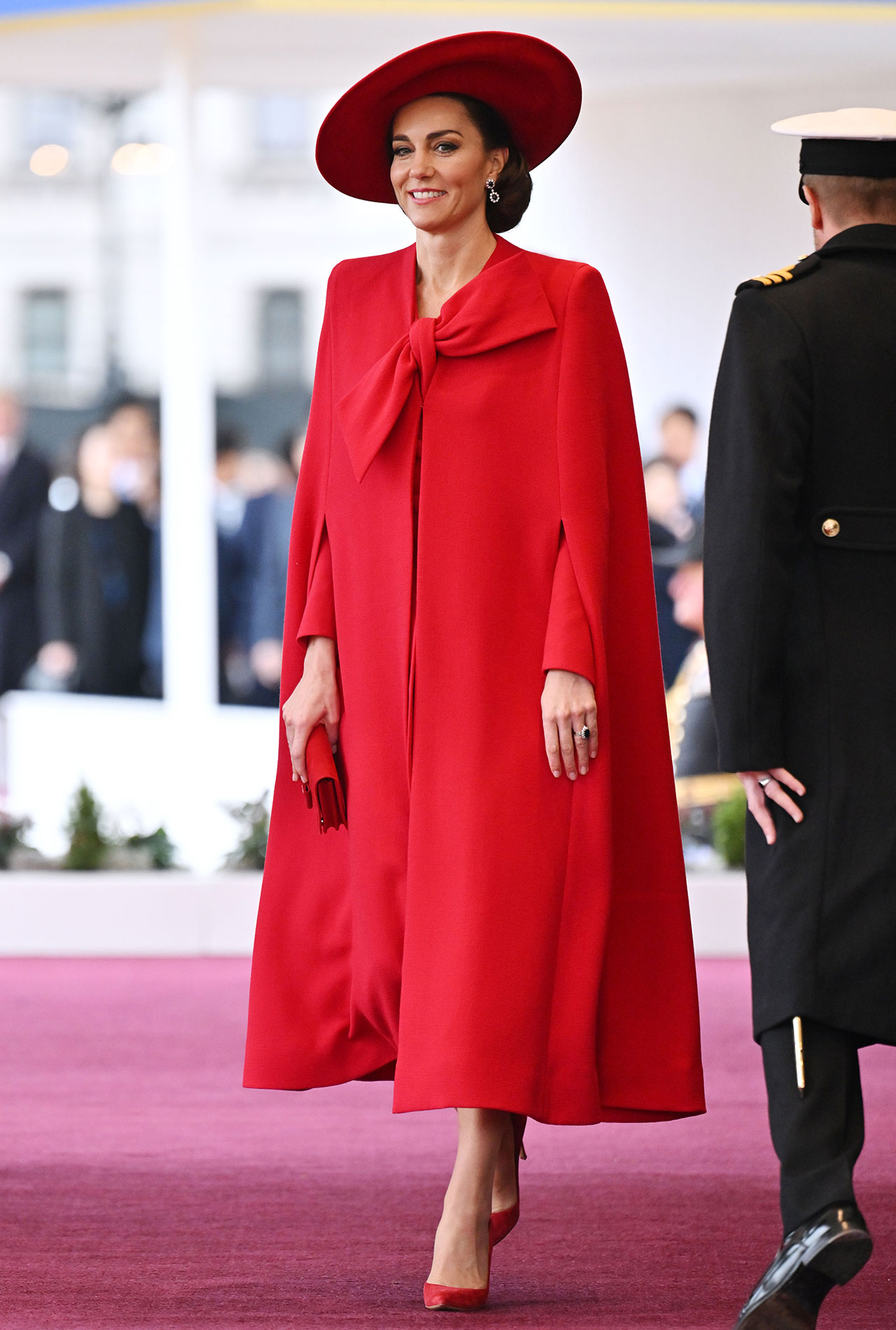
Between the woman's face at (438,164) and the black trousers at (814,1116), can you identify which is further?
the woman's face at (438,164)

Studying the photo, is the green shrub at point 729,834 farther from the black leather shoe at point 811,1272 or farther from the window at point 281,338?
the black leather shoe at point 811,1272

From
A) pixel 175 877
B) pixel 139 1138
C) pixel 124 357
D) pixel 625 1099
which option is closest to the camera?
pixel 625 1099

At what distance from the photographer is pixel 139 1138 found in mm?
3539

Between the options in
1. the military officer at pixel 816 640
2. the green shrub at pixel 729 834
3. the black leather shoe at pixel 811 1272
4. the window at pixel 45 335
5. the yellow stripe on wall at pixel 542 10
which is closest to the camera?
the black leather shoe at pixel 811 1272

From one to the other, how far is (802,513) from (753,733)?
27cm

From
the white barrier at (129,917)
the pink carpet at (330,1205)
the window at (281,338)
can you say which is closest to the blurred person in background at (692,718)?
the white barrier at (129,917)

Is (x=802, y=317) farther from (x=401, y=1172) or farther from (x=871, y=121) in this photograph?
(x=401, y=1172)

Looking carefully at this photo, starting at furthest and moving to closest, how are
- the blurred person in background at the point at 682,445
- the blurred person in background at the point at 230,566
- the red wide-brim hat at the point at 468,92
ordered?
1. the blurred person in background at the point at 230,566
2. the blurred person in background at the point at 682,445
3. the red wide-brim hat at the point at 468,92

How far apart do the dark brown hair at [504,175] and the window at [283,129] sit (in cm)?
541

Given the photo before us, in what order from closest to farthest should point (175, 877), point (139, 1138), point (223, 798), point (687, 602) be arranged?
point (139, 1138) < point (175, 877) < point (687, 602) < point (223, 798)

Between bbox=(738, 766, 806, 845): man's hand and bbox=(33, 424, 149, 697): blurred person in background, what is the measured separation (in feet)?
19.5

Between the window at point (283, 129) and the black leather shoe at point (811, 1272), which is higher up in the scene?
the window at point (283, 129)

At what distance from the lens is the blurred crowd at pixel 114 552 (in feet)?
25.7

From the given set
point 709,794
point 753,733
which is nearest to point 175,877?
→ point 709,794
